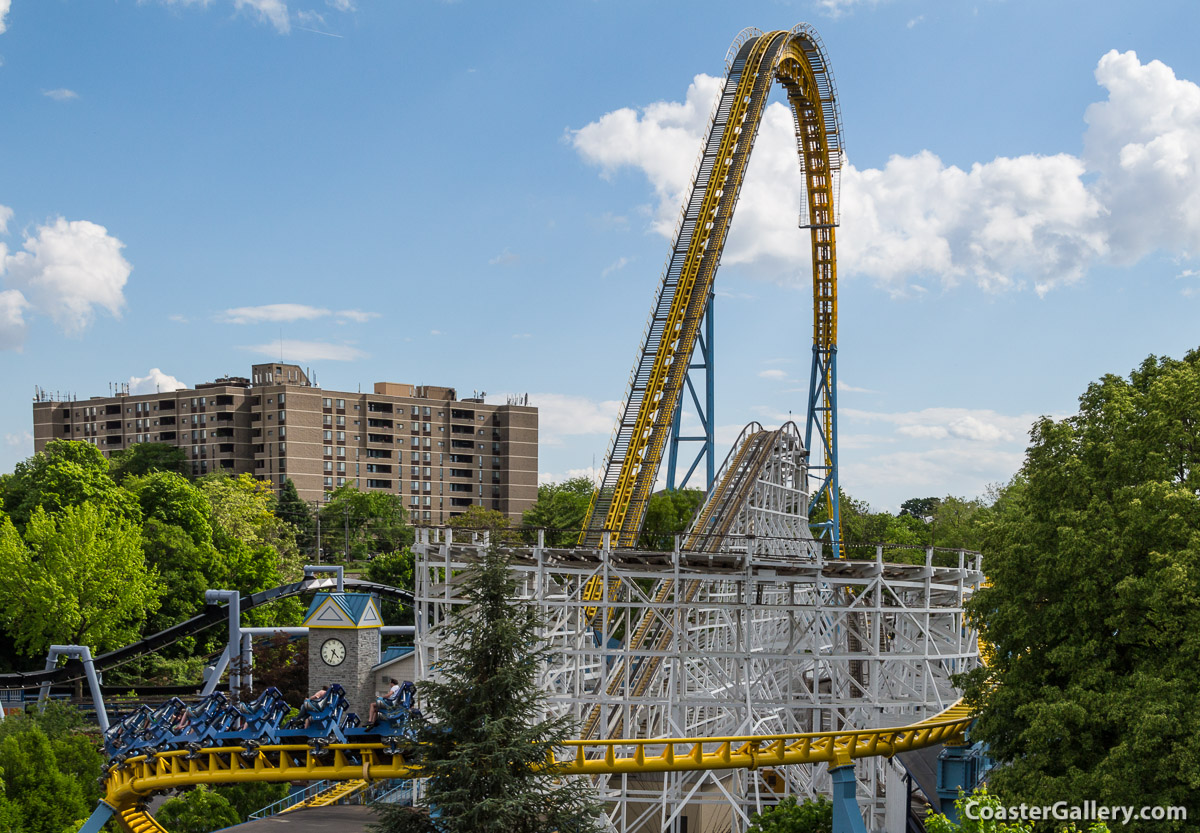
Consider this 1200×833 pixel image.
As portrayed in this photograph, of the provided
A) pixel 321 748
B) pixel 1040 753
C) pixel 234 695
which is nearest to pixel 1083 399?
pixel 1040 753

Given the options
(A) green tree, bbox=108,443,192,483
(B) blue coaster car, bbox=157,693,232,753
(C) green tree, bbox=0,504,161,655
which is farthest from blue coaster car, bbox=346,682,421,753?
(A) green tree, bbox=108,443,192,483

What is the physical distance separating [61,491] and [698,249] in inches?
1644

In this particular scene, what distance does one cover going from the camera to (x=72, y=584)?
1950 inches

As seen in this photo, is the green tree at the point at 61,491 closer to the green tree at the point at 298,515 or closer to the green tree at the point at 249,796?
the green tree at the point at 298,515

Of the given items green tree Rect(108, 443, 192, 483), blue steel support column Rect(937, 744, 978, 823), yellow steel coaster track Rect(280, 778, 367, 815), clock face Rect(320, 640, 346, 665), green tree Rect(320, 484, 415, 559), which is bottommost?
yellow steel coaster track Rect(280, 778, 367, 815)

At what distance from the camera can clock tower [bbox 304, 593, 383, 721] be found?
3506cm

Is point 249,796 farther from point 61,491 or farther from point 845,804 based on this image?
point 61,491

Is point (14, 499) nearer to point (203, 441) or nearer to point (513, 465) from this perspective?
point (203, 441)

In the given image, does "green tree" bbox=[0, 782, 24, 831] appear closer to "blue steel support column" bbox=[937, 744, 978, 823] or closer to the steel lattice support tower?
the steel lattice support tower

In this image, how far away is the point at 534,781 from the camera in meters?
16.8

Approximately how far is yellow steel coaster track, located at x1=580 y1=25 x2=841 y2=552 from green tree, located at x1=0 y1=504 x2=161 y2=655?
97.5ft

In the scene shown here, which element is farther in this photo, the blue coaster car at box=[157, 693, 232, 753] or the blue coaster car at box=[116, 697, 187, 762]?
the blue coaster car at box=[116, 697, 187, 762]

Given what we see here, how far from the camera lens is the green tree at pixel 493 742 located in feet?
52.4

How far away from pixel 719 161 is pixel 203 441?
76.1m
